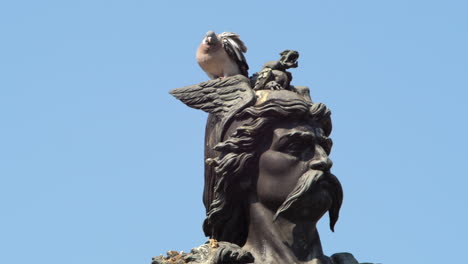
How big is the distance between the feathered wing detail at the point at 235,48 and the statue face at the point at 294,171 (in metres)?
1.39

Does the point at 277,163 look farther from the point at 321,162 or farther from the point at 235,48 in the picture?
the point at 235,48

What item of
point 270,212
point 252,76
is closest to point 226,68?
point 252,76

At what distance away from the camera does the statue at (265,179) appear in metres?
24.2

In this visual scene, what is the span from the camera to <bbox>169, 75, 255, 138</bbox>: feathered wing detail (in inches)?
974

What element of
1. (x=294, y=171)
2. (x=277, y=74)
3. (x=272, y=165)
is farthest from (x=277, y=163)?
(x=277, y=74)

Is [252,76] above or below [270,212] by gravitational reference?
above

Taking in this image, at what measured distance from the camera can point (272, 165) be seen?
24.3 m

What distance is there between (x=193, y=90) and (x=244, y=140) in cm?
107

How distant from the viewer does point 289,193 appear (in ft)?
79.4

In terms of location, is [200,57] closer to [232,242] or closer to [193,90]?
[193,90]

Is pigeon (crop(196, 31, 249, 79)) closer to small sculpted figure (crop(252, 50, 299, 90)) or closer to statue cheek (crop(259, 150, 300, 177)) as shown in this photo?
small sculpted figure (crop(252, 50, 299, 90))

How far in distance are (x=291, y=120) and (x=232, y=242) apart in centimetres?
169

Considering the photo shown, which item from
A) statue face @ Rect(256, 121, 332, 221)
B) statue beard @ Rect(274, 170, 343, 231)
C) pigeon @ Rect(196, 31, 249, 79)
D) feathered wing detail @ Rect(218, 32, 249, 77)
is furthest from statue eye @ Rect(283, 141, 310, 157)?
feathered wing detail @ Rect(218, 32, 249, 77)

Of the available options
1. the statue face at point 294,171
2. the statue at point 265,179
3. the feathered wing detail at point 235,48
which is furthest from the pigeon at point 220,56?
the statue face at point 294,171
